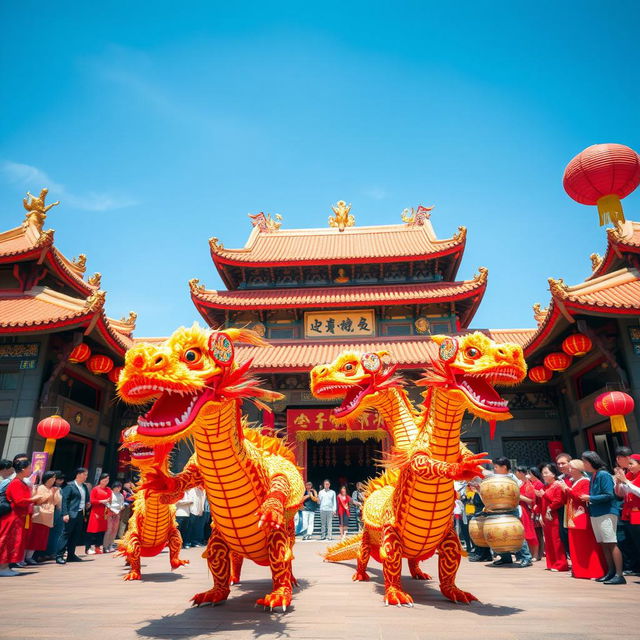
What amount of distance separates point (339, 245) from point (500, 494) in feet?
40.1

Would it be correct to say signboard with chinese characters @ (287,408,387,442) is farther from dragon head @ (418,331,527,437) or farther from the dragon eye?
the dragon eye

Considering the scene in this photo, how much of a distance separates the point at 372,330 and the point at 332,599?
10.2 metres

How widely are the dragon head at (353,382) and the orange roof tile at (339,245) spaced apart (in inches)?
403

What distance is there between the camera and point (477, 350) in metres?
3.20

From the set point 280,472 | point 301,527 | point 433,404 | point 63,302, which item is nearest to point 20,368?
point 63,302

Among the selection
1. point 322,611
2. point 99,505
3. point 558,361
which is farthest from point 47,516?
point 558,361

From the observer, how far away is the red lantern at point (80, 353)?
32.7ft

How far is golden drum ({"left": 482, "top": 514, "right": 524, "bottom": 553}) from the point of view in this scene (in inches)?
191

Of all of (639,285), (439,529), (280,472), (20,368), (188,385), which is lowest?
(439,529)

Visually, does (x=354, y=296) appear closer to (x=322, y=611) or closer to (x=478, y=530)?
(x=478, y=530)


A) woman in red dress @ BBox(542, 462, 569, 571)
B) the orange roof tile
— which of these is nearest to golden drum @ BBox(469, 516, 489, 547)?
woman in red dress @ BBox(542, 462, 569, 571)

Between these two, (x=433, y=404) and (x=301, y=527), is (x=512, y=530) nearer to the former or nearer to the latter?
(x=433, y=404)

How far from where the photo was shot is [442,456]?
10.8 ft

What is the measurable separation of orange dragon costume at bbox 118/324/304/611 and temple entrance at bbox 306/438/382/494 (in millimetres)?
12952
